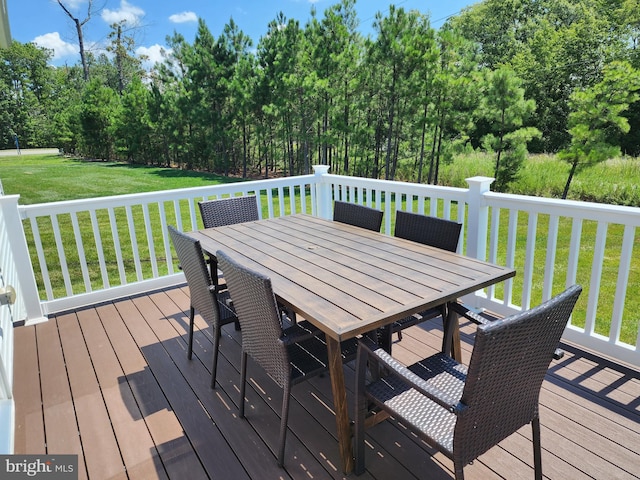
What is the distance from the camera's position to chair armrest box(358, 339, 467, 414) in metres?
1.22

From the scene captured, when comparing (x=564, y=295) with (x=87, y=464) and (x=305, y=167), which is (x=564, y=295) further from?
(x=305, y=167)

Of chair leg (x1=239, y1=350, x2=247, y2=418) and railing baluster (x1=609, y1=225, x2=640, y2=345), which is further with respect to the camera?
railing baluster (x1=609, y1=225, x2=640, y2=345)

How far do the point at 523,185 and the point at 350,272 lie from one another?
897cm

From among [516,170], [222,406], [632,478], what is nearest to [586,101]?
[516,170]

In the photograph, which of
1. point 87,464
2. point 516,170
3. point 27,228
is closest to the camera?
point 87,464

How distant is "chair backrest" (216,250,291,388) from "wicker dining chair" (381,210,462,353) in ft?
1.96

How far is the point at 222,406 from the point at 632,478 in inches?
74.6

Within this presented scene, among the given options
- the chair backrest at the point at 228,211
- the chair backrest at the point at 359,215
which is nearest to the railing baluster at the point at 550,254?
the chair backrest at the point at 359,215

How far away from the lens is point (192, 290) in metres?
2.50

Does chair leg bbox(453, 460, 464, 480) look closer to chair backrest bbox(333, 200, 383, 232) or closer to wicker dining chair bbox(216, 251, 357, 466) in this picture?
wicker dining chair bbox(216, 251, 357, 466)

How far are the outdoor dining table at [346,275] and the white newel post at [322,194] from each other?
165 centimetres

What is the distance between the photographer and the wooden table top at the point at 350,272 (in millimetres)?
1642

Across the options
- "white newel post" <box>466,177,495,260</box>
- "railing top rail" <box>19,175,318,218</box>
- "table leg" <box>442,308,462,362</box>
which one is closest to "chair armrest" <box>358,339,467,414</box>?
"table leg" <box>442,308,462,362</box>

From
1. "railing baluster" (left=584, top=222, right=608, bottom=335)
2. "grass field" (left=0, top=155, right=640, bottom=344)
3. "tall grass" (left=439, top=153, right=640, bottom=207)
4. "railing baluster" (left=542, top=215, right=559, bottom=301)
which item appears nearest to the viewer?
"railing baluster" (left=584, top=222, right=608, bottom=335)
